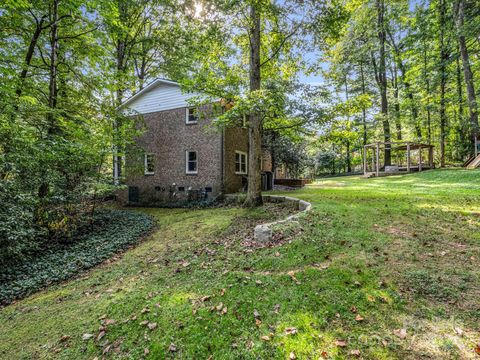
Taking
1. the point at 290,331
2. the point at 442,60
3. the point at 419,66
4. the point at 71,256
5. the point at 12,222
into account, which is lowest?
the point at 71,256

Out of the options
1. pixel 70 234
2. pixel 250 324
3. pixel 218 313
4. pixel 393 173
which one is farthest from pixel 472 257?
pixel 393 173

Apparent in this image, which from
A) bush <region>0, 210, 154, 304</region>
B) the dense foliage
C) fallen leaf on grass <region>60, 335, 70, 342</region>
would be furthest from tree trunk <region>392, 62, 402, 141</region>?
fallen leaf on grass <region>60, 335, 70, 342</region>

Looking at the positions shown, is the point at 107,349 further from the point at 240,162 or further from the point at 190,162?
the point at 240,162

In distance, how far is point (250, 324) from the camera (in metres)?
Answer: 2.82

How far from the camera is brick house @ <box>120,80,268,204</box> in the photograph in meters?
12.5

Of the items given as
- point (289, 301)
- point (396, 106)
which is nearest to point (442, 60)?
point (396, 106)

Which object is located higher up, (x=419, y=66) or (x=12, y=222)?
(x=419, y=66)

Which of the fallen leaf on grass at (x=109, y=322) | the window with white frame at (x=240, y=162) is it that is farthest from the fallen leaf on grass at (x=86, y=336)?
the window with white frame at (x=240, y=162)

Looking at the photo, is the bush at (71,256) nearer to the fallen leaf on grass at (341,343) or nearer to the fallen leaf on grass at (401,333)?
the fallen leaf on grass at (341,343)

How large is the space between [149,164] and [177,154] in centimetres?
217

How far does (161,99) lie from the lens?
13992 millimetres

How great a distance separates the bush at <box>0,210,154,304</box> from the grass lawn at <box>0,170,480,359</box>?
609mm

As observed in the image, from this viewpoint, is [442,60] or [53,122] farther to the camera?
[442,60]

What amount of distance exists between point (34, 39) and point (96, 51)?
88.4 inches
